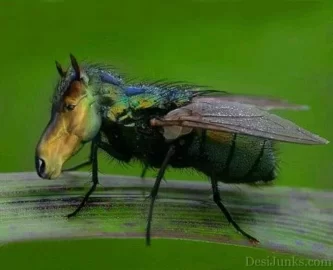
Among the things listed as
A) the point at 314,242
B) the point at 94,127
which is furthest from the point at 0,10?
the point at 314,242

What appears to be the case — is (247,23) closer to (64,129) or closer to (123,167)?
(123,167)

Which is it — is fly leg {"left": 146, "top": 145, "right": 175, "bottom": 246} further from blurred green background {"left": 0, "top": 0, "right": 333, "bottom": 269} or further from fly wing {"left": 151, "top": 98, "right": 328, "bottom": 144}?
blurred green background {"left": 0, "top": 0, "right": 333, "bottom": 269}

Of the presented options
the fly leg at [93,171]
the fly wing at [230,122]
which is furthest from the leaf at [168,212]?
the fly wing at [230,122]

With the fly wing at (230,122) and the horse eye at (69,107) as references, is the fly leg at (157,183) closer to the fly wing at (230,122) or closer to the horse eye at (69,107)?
the fly wing at (230,122)

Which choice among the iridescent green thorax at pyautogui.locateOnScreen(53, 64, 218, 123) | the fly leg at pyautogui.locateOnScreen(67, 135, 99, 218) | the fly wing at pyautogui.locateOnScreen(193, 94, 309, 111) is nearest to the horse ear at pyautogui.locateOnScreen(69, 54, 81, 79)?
the iridescent green thorax at pyautogui.locateOnScreen(53, 64, 218, 123)

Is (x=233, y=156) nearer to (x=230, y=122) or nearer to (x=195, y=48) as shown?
(x=230, y=122)

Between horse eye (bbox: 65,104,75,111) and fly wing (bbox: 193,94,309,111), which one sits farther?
fly wing (bbox: 193,94,309,111)
